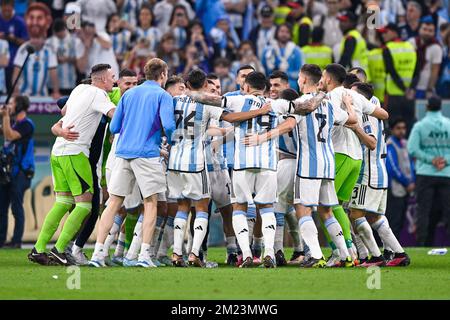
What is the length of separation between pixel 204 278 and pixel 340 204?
10.4 ft

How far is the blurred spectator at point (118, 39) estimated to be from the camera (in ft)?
78.3

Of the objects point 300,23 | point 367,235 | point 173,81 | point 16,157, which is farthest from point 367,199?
point 300,23

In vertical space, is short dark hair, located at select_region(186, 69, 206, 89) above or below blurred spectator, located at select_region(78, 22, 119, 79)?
below

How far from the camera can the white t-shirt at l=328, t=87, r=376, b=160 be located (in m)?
15.8

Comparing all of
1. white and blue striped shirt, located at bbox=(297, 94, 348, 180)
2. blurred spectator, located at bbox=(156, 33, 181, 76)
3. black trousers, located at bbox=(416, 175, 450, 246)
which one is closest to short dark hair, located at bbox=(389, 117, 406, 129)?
black trousers, located at bbox=(416, 175, 450, 246)

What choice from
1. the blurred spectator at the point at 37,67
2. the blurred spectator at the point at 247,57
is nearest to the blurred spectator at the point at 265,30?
the blurred spectator at the point at 247,57

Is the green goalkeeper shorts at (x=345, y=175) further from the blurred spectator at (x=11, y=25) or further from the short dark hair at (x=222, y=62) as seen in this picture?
the blurred spectator at (x=11, y=25)

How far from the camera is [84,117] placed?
15555mm

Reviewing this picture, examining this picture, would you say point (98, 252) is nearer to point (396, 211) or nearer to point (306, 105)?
point (306, 105)

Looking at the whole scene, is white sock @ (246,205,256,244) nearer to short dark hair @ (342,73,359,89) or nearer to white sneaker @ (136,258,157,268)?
white sneaker @ (136,258,157,268)

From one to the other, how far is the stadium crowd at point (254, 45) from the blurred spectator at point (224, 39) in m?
0.02

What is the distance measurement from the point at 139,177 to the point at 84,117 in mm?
1181

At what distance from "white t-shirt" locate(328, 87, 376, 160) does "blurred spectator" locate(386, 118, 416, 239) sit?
641 centimetres
